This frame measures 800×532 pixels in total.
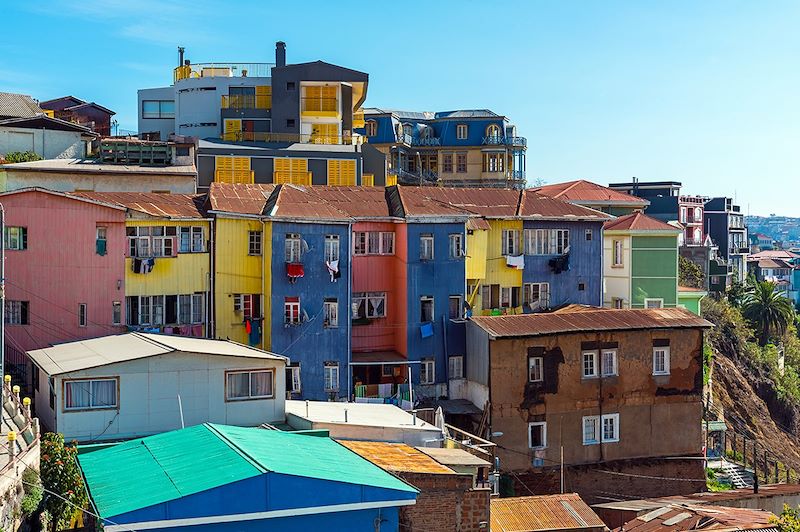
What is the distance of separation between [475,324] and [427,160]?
37.6m

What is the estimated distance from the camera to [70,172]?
137 ft

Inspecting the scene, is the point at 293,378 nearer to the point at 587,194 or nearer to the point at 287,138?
the point at 287,138

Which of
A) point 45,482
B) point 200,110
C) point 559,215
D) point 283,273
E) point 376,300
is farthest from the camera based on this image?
point 200,110

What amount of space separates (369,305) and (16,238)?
12.9 m

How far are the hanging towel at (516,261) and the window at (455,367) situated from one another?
17.5 ft

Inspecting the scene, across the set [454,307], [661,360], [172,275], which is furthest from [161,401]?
[661,360]

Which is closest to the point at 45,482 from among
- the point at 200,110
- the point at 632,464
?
the point at 632,464

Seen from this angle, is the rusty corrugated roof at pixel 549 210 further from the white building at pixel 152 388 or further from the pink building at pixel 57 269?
the pink building at pixel 57 269

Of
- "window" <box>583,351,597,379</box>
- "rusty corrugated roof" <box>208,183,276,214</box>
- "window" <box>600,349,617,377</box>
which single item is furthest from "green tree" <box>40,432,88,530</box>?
"window" <box>600,349,617,377</box>

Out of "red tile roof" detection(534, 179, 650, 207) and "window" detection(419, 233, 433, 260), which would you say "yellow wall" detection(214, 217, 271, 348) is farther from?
"red tile roof" detection(534, 179, 650, 207)

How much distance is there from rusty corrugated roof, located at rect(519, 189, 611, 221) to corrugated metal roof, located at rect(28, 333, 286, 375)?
15.8 m

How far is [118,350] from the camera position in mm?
30688

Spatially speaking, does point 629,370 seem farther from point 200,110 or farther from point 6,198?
point 200,110

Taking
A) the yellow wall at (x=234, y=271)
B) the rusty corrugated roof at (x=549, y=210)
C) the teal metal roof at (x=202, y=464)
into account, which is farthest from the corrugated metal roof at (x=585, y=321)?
the teal metal roof at (x=202, y=464)
